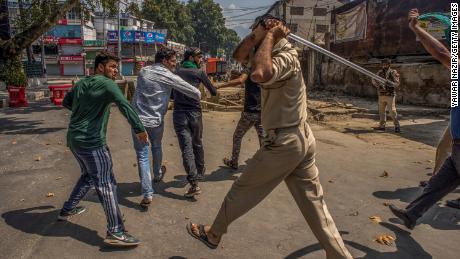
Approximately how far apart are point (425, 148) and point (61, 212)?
7.87 meters

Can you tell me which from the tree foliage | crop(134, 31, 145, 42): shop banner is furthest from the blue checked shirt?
the tree foliage

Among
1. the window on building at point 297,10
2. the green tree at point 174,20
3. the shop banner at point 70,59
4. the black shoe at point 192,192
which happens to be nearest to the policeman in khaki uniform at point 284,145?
the black shoe at point 192,192

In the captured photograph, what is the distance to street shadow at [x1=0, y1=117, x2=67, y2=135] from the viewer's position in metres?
9.95

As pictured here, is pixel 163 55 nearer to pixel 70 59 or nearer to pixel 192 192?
A: pixel 192 192

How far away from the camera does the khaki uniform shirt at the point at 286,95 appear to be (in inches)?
112

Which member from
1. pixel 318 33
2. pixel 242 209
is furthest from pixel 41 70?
pixel 318 33

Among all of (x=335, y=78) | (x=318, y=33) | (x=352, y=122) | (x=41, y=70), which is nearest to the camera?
(x=352, y=122)

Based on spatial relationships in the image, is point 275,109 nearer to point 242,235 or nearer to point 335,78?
point 242,235

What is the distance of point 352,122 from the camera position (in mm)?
12984

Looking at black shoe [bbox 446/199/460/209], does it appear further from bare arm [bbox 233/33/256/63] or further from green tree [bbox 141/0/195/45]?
green tree [bbox 141/0/195/45]

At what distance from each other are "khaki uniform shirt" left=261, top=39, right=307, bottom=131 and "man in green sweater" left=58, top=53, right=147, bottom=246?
137 centimetres

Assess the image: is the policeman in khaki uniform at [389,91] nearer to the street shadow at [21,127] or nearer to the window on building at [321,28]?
the street shadow at [21,127]

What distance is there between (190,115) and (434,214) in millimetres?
3335

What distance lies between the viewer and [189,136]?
5176 mm
